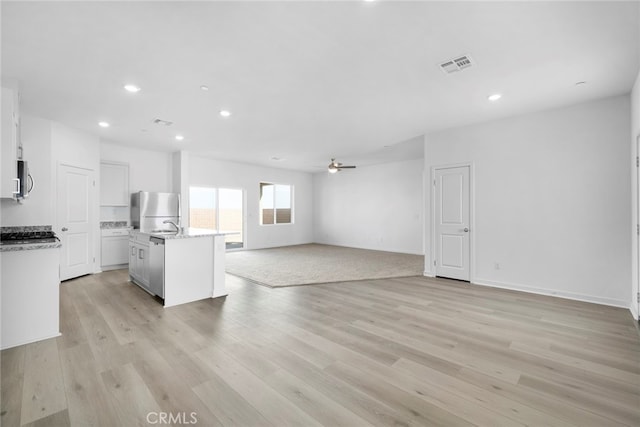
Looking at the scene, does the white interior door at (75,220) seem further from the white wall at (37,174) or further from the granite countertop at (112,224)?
the granite countertop at (112,224)

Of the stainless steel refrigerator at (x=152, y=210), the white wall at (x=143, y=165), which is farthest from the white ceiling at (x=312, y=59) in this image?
the stainless steel refrigerator at (x=152, y=210)

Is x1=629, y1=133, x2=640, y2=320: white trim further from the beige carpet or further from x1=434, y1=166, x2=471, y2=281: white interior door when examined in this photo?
the beige carpet

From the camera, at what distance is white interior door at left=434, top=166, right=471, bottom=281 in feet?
16.5

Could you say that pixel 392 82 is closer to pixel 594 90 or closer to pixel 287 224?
pixel 594 90

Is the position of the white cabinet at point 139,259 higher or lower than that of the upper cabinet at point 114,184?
lower

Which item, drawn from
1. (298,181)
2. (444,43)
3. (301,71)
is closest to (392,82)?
(444,43)

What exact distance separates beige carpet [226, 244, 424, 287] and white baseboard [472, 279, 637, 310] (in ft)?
4.19

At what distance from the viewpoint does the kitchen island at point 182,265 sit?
3752 mm

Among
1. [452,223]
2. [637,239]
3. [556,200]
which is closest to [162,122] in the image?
[452,223]

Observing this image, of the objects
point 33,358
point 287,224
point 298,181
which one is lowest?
point 33,358

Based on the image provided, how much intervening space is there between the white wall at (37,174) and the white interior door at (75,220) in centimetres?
30

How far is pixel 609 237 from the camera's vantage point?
12.6ft

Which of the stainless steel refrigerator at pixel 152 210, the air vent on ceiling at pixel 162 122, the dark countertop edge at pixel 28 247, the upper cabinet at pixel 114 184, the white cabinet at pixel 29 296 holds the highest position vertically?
the air vent on ceiling at pixel 162 122

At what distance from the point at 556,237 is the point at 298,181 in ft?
26.9
